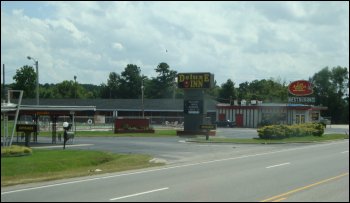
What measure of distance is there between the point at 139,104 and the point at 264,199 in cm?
7948

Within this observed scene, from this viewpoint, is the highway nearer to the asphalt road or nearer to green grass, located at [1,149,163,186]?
the asphalt road

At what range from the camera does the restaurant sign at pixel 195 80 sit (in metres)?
50.9

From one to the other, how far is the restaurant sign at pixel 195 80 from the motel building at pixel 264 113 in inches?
948

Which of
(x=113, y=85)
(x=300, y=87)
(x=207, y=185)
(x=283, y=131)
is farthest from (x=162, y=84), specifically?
(x=207, y=185)

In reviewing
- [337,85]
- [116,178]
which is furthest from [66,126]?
[337,85]

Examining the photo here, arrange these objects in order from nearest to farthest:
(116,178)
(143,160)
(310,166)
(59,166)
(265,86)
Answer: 1. (116,178)
2. (310,166)
3. (59,166)
4. (143,160)
5. (265,86)

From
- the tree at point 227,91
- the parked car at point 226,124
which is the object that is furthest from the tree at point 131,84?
the parked car at point 226,124

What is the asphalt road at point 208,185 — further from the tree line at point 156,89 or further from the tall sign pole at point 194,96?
the tree line at point 156,89

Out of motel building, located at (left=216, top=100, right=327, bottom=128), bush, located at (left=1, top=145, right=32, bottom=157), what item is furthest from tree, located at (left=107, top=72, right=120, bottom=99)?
bush, located at (left=1, top=145, right=32, bottom=157)

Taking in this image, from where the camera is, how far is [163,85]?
124 metres

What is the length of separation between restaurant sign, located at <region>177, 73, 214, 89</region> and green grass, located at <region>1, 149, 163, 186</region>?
25756mm

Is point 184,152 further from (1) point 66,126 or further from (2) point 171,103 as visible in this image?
(2) point 171,103

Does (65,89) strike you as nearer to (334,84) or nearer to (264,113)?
(264,113)

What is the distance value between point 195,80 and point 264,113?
99.8ft
